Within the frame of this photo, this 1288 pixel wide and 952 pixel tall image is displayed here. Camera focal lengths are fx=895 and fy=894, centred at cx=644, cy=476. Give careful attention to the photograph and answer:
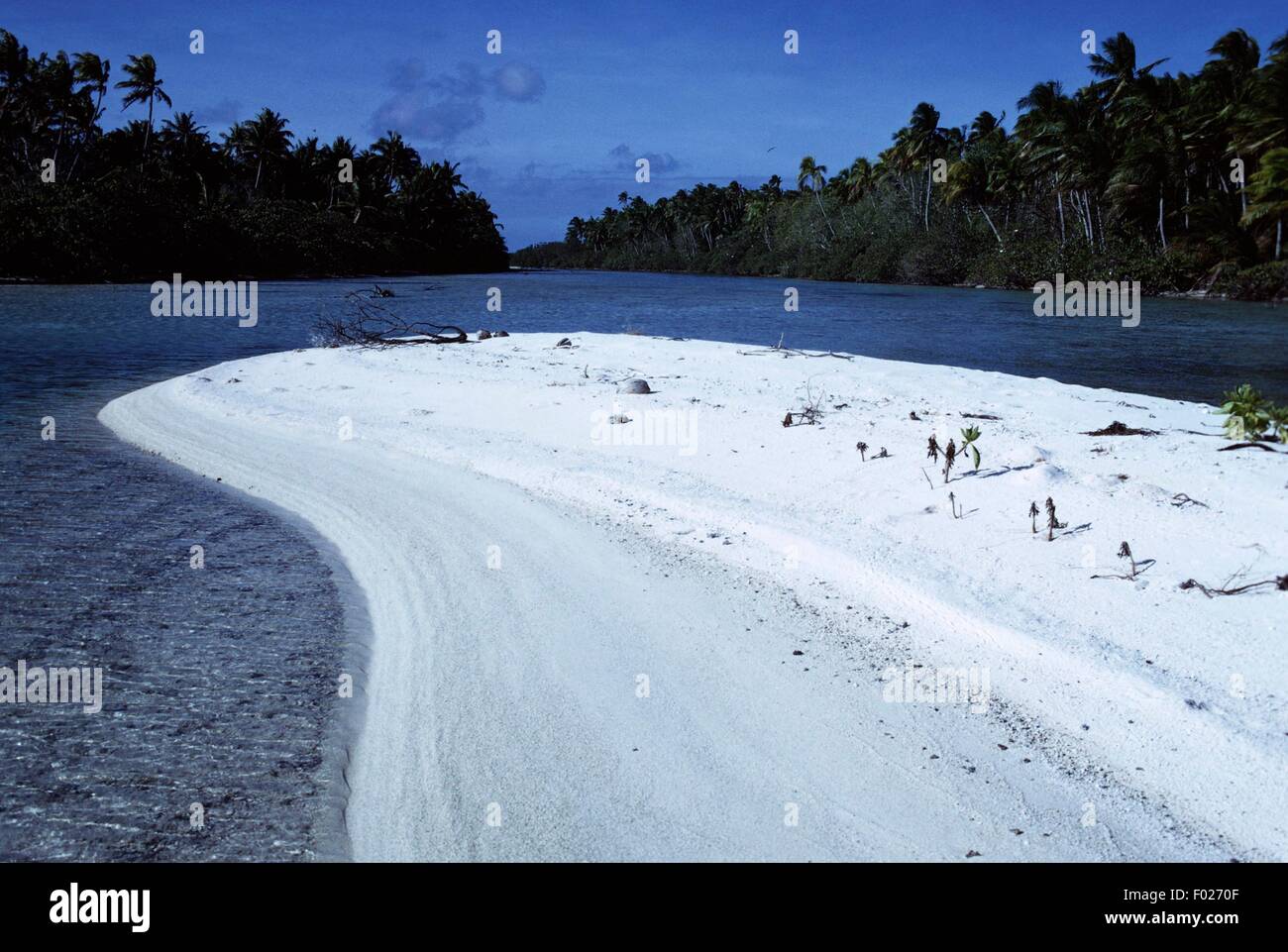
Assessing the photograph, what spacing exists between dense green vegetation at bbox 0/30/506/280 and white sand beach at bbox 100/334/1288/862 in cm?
5913

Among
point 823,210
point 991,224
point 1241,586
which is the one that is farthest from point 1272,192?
point 823,210

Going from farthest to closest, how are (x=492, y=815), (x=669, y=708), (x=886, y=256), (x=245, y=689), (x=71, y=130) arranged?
(x=886, y=256) < (x=71, y=130) < (x=245, y=689) < (x=669, y=708) < (x=492, y=815)

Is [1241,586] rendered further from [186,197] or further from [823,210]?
[823,210]

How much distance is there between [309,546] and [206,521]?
59.3 inches

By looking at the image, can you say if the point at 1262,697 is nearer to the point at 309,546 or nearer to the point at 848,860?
the point at 848,860

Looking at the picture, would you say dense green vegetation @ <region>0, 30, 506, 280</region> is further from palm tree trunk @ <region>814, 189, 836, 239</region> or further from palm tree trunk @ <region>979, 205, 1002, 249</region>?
palm tree trunk @ <region>979, 205, 1002, 249</region>

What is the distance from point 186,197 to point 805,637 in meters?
91.1

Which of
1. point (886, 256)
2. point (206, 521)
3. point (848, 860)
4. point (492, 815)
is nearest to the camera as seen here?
point (848, 860)

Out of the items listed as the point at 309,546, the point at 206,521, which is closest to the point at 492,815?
the point at 309,546

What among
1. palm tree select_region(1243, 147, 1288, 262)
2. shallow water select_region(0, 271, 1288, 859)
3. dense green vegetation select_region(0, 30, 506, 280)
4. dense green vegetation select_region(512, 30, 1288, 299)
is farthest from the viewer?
dense green vegetation select_region(0, 30, 506, 280)

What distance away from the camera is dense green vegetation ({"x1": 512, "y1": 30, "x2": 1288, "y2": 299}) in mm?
46781

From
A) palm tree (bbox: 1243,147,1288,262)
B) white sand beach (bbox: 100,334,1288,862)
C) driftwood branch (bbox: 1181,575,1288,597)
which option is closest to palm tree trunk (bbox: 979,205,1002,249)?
palm tree (bbox: 1243,147,1288,262)

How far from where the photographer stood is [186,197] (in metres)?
81.6

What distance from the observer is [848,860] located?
3533mm
